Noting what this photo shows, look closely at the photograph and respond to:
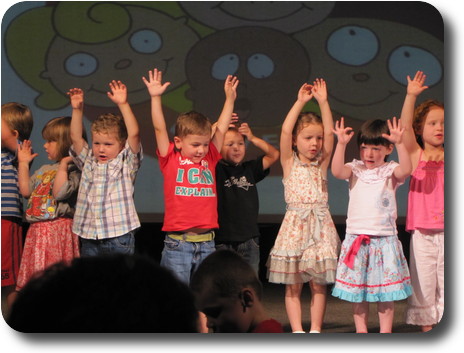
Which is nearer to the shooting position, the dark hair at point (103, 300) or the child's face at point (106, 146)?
the dark hair at point (103, 300)

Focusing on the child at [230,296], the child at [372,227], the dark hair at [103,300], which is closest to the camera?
the dark hair at [103,300]

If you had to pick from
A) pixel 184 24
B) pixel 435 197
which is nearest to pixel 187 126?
pixel 184 24

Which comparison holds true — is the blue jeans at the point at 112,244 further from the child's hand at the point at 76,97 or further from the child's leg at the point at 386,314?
the child's leg at the point at 386,314

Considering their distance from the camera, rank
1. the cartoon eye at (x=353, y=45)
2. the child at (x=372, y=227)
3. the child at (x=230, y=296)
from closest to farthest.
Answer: the child at (x=230, y=296) → the child at (x=372, y=227) → the cartoon eye at (x=353, y=45)

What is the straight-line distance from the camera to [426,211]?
3621 mm

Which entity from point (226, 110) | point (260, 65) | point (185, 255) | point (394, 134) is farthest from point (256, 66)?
point (185, 255)

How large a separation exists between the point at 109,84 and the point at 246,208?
89 cm

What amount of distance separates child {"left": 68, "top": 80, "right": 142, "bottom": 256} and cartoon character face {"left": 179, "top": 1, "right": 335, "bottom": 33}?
0.52 metres

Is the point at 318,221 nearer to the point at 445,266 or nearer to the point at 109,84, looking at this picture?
the point at 445,266

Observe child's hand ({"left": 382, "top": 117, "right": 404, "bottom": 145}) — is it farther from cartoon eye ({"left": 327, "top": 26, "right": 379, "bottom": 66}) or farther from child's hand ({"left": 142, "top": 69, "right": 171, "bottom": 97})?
child's hand ({"left": 142, "top": 69, "right": 171, "bottom": 97})

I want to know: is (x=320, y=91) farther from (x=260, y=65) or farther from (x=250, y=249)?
(x=250, y=249)

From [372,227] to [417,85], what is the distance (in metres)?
0.71

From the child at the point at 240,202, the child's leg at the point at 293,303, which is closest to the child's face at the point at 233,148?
the child at the point at 240,202

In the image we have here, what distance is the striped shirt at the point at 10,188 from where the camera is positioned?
371 centimetres
